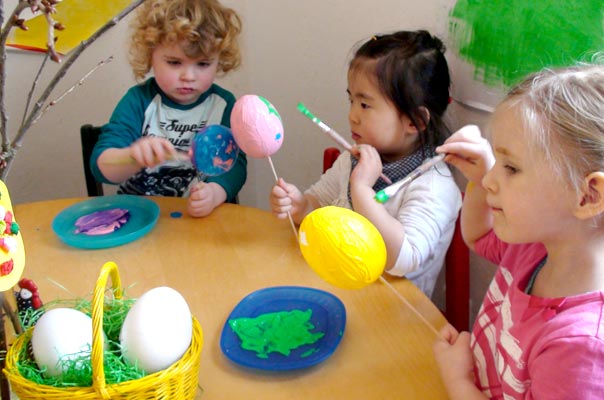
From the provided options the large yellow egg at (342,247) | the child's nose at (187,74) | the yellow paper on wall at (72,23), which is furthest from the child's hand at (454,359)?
the yellow paper on wall at (72,23)

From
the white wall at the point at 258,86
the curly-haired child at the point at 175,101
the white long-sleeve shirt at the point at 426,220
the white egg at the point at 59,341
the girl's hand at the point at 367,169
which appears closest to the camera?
the white egg at the point at 59,341

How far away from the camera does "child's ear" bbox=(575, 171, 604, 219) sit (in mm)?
599

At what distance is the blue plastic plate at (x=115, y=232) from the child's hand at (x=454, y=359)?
0.69 m

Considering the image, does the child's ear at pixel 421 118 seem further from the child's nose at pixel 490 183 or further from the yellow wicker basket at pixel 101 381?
the yellow wicker basket at pixel 101 381

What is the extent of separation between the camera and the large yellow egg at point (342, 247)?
0.79 m

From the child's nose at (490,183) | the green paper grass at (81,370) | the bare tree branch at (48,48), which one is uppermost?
the bare tree branch at (48,48)

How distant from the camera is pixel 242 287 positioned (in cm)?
101

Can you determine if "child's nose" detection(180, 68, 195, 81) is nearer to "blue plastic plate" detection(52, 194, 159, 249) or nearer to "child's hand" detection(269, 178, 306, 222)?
"blue plastic plate" detection(52, 194, 159, 249)

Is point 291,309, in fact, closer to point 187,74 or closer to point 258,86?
point 187,74

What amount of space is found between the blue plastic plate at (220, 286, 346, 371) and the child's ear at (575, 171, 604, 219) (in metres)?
0.40

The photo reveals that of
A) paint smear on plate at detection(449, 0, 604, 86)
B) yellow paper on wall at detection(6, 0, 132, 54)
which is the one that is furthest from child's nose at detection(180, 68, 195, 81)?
paint smear on plate at detection(449, 0, 604, 86)

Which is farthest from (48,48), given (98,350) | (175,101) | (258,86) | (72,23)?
(258,86)

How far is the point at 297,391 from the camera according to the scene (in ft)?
2.52

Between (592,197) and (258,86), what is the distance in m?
1.69
